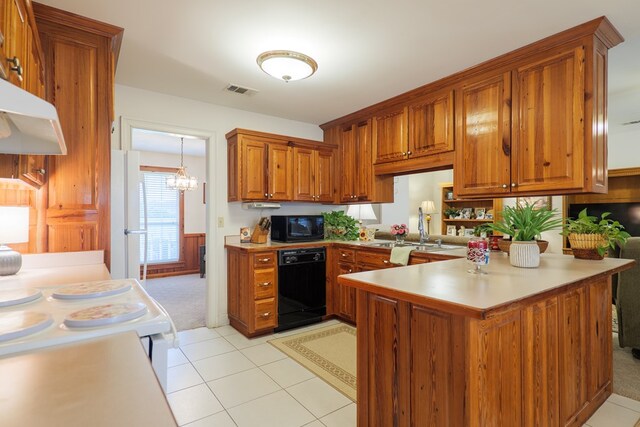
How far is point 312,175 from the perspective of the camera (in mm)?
4074

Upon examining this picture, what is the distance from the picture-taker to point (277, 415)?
202 cm

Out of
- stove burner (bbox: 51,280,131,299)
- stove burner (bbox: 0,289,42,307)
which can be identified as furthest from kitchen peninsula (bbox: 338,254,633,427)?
stove burner (bbox: 0,289,42,307)

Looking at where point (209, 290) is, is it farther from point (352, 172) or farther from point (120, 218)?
point (352, 172)

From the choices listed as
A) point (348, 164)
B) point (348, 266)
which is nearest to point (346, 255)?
point (348, 266)

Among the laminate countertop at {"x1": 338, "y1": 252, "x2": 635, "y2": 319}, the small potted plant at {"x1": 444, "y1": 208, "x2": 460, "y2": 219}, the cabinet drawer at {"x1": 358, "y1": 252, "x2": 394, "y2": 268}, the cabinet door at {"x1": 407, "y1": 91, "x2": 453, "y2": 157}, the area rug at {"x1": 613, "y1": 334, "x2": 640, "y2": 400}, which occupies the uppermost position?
the cabinet door at {"x1": 407, "y1": 91, "x2": 453, "y2": 157}

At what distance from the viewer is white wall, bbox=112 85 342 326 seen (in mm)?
3290

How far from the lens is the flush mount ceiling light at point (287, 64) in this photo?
2418 mm

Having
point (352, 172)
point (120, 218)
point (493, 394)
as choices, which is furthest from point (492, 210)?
point (120, 218)

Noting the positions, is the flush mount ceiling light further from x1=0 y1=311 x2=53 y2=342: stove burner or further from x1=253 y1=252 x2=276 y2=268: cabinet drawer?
x1=0 y1=311 x2=53 y2=342: stove burner

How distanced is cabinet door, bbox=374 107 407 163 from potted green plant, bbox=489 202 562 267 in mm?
1423

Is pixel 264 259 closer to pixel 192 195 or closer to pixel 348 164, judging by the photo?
pixel 348 164

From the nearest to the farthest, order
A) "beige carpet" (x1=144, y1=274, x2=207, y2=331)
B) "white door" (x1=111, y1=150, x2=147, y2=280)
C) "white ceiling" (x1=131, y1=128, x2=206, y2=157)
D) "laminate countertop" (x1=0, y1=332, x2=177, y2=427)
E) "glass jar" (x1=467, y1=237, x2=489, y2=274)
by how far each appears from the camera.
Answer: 1. "laminate countertop" (x1=0, y1=332, x2=177, y2=427)
2. "glass jar" (x1=467, y1=237, x2=489, y2=274)
3. "white door" (x1=111, y1=150, x2=147, y2=280)
4. "beige carpet" (x1=144, y1=274, x2=207, y2=331)
5. "white ceiling" (x1=131, y1=128, x2=206, y2=157)

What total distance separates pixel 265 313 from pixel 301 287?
48cm

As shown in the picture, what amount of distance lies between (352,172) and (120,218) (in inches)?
101
